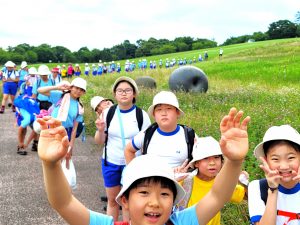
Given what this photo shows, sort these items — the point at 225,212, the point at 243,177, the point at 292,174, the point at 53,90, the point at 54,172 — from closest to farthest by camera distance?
the point at 54,172 → the point at 292,174 → the point at 243,177 → the point at 225,212 → the point at 53,90

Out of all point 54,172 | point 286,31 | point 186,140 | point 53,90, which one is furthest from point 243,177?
point 286,31

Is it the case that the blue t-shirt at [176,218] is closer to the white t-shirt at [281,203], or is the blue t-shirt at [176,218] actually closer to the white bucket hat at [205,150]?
the white t-shirt at [281,203]

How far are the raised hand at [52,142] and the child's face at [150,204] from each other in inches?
16.3

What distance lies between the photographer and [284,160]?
2506 millimetres

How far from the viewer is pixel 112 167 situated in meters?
4.48

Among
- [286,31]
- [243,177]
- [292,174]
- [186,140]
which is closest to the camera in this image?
[292,174]

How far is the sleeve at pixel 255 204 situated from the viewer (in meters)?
2.51

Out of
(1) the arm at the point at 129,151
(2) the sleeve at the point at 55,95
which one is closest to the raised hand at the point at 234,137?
(1) the arm at the point at 129,151

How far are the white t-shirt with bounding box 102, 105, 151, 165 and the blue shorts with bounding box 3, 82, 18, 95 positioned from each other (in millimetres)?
9699

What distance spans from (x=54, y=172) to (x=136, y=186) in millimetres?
416

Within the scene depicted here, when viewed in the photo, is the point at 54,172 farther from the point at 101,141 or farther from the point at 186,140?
the point at 101,141

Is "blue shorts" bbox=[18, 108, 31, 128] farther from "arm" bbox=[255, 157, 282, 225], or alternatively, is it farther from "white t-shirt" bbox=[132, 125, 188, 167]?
"arm" bbox=[255, 157, 282, 225]

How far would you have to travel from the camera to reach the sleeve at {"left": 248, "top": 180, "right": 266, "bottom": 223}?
8.23ft

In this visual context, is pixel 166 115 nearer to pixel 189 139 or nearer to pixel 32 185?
pixel 189 139
